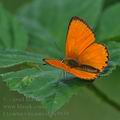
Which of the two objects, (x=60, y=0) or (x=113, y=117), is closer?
(x=113, y=117)

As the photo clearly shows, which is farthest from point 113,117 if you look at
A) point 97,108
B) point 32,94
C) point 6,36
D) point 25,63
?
point 32,94

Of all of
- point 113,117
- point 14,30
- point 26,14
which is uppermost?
point 26,14

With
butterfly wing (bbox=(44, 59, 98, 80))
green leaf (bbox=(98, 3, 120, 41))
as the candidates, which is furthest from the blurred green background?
butterfly wing (bbox=(44, 59, 98, 80))

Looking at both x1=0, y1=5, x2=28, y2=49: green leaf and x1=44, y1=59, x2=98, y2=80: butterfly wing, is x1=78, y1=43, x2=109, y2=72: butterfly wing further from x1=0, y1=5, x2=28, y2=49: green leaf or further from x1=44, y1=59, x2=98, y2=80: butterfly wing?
x1=0, y1=5, x2=28, y2=49: green leaf

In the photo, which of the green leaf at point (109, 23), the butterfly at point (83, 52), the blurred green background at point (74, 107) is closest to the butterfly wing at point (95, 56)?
the butterfly at point (83, 52)

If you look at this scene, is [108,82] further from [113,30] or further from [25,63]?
[25,63]

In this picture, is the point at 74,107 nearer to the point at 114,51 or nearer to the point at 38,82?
the point at 114,51
